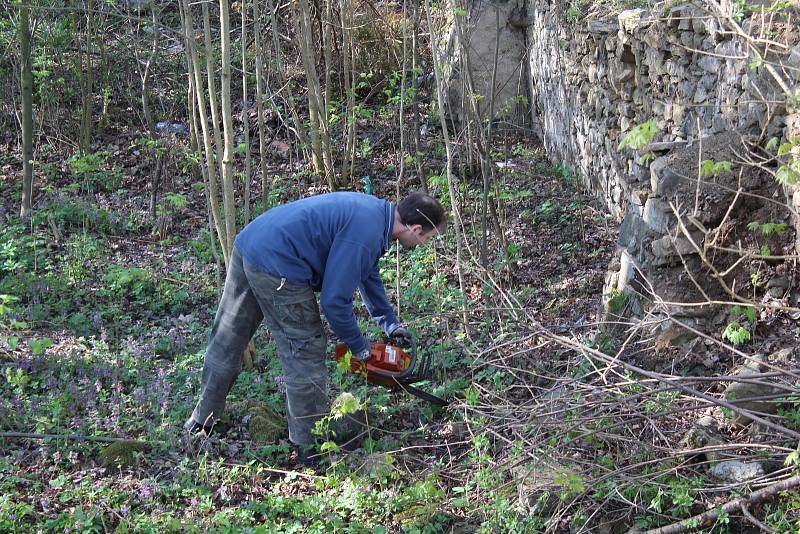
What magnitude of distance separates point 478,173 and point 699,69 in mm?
3833

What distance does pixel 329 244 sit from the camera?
466 cm

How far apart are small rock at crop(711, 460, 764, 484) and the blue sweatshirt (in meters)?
2.08

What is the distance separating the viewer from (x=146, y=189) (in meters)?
10.8

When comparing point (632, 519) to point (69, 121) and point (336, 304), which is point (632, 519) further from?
point (69, 121)

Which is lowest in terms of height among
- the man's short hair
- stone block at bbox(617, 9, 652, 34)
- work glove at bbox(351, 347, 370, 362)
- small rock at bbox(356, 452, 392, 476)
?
small rock at bbox(356, 452, 392, 476)

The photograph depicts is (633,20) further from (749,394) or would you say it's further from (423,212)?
(749,394)

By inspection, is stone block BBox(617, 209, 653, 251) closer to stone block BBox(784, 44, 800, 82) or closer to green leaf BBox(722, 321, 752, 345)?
green leaf BBox(722, 321, 752, 345)

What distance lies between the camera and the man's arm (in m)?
5.09

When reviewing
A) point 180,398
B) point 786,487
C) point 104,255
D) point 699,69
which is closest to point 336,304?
point 180,398

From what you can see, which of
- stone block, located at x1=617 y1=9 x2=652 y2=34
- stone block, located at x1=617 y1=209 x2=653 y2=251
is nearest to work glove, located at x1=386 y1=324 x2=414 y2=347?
stone block, located at x1=617 y1=209 x2=653 y2=251

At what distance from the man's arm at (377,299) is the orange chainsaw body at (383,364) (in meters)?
0.31

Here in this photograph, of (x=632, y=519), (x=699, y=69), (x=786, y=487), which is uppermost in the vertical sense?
(x=699, y=69)

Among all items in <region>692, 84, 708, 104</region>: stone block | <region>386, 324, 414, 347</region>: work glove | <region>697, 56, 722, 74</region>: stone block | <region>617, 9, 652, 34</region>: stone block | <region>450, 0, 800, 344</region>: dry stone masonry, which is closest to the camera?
<region>450, 0, 800, 344</region>: dry stone masonry

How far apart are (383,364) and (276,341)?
2.23ft
